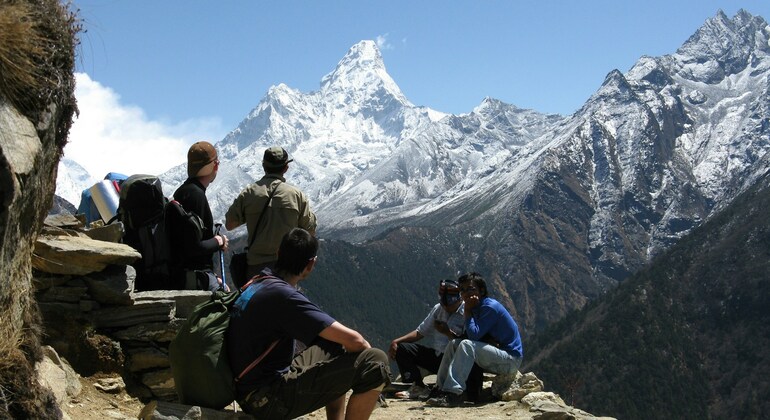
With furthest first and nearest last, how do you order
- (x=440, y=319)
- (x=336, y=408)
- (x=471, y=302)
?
(x=440, y=319), (x=471, y=302), (x=336, y=408)

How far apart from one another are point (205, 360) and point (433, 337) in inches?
346

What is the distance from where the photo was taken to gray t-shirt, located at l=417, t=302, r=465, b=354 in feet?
51.7

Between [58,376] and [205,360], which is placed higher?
[205,360]

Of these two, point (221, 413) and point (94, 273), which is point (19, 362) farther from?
point (94, 273)

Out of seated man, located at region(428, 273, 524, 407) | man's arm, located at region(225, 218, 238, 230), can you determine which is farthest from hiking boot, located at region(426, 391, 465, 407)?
man's arm, located at region(225, 218, 238, 230)

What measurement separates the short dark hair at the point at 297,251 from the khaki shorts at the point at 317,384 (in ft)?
3.05

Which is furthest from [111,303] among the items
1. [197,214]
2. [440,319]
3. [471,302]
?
[440,319]

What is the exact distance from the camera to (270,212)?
11.5 m

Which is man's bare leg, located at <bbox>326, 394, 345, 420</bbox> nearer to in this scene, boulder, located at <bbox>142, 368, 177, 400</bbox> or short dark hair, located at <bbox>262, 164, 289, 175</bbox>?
boulder, located at <bbox>142, 368, 177, 400</bbox>

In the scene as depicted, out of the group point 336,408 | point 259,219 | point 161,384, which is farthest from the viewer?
point 259,219

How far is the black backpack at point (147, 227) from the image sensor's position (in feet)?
34.4

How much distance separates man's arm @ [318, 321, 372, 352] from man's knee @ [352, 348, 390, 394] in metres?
0.17

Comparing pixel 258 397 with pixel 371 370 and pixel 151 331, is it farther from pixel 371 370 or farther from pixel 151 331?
pixel 151 331

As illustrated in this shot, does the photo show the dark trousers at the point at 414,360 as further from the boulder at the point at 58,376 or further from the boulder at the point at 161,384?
the boulder at the point at 58,376
